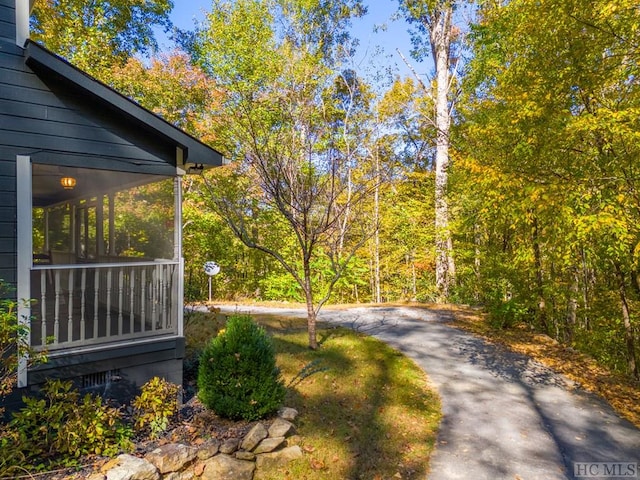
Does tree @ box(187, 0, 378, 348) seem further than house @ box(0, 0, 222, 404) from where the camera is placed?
Yes

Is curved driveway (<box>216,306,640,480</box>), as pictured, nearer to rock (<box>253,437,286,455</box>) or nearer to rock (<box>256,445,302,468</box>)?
rock (<box>256,445,302,468</box>)

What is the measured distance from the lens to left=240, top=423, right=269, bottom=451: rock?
383 centimetres

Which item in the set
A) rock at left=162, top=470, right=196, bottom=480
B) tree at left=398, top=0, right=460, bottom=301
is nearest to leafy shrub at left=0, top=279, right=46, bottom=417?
rock at left=162, top=470, right=196, bottom=480

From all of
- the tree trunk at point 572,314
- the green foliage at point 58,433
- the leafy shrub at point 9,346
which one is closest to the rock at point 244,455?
the green foliage at point 58,433

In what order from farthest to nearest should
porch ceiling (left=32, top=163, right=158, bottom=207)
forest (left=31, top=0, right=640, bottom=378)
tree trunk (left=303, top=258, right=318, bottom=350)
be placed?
tree trunk (left=303, top=258, right=318, bottom=350) → porch ceiling (left=32, top=163, right=158, bottom=207) → forest (left=31, top=0, right=640, bottom=378)

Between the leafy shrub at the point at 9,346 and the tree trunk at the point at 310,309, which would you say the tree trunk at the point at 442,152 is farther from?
the leafy shrub at the point at 9,346

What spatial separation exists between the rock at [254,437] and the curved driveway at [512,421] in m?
1.67

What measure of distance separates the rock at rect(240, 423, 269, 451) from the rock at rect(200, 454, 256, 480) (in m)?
0.14

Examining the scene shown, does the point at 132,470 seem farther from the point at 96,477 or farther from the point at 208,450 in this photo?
the point at 208,450

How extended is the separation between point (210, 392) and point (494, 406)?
12.0 ft

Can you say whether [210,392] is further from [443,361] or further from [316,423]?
[443,361]

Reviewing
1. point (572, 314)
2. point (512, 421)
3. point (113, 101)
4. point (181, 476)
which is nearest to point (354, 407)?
point (512, 421)

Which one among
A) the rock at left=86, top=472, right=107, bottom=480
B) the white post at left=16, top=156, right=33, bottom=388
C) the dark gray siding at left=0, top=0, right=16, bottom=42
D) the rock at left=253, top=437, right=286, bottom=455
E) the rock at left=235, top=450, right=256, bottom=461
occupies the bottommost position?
the rock at left=235, top=450, right=256, bottom=461

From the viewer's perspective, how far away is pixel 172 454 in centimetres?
359
